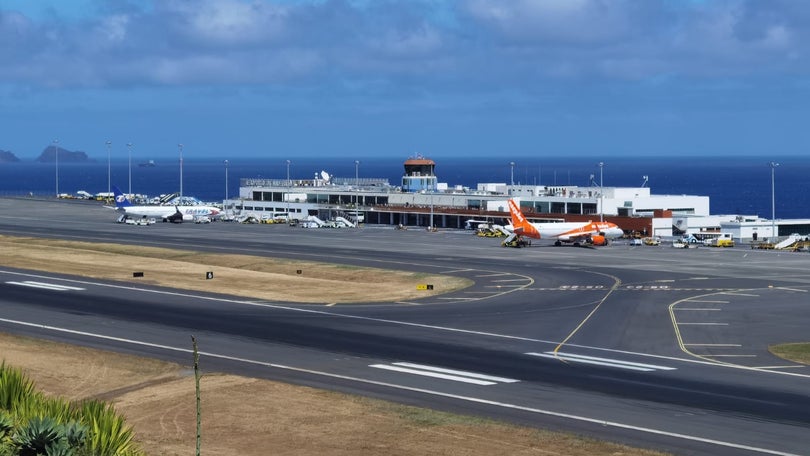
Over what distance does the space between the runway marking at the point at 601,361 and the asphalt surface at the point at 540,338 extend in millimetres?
96

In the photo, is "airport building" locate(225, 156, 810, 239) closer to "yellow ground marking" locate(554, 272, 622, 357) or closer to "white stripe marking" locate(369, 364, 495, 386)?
"yellow ground marking" locate(554, 272, 622, 357)

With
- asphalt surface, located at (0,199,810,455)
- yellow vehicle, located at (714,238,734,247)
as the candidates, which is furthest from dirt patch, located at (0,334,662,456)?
yellow vehicle, located at (714,238,734,247)

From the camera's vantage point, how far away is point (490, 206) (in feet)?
548

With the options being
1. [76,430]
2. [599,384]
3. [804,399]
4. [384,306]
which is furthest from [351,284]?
[76,430]

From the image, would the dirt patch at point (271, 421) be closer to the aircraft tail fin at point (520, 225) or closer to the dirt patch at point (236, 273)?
the dirt patch at point (236, 273)

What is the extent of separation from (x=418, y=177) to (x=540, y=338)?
133 metres

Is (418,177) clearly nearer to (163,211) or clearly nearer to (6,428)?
(163,211)

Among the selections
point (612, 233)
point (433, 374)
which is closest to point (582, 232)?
point (612, 233)

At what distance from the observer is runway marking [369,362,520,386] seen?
45.4 meters

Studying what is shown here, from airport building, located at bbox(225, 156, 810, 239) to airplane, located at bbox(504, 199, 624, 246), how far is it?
23.0m

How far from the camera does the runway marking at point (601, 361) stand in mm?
48750

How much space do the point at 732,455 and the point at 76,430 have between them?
66.5 ft

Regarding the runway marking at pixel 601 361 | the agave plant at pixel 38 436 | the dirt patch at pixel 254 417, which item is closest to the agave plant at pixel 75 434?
the agave plant at pixel 38 436

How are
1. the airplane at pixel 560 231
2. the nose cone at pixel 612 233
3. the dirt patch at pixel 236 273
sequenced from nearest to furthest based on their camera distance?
the dirt patch at pixel 236 273 < the airplane at pixel 560 231 < the nose cone at pixel 612 233
